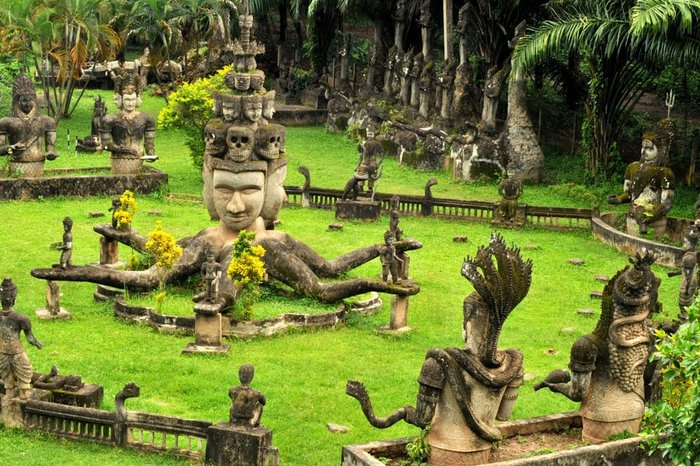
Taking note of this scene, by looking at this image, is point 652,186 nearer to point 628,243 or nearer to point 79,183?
point 628,243

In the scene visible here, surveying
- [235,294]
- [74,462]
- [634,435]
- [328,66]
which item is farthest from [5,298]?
[328,66]

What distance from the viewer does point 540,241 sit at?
1329 inches

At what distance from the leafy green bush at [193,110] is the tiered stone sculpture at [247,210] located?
10.9 metres

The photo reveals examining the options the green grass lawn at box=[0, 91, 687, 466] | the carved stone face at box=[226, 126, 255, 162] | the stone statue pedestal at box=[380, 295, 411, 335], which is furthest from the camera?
the carved stone face at box=[226, 126, 255, 162]

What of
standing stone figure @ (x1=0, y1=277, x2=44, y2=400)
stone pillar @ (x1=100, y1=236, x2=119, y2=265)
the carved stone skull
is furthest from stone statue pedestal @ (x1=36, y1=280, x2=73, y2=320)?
standing stone figure @ (x1=0, y1=277, x2=44, y2=400)

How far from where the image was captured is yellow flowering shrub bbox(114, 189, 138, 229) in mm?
27536

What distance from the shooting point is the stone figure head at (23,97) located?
36.4 metres

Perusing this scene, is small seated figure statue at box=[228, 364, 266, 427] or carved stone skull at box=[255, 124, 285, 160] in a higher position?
carved stone skull at box=[255, 124, 285, 160]

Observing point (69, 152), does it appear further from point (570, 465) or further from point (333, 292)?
point (570, 465)

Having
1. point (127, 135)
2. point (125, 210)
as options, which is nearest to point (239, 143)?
point (125, 210)

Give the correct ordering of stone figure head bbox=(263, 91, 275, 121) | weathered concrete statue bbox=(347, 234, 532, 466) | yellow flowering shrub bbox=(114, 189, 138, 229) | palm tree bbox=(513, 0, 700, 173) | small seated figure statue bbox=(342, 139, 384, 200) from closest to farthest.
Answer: weathered concrete statue bbox=(347, 234, 532, 466)
stone figure head bbox=(263, 91, 275, 121)
yellow flowering shrub bbox=(114, 189, 138, 229)
palm tree bbox=(513, 0, 700, 173)
small seated figure statue bbox=(342, 139, 384, 200)

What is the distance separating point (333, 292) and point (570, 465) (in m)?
8.89

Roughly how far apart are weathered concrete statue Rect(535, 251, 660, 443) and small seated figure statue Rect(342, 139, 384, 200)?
56.1 feet

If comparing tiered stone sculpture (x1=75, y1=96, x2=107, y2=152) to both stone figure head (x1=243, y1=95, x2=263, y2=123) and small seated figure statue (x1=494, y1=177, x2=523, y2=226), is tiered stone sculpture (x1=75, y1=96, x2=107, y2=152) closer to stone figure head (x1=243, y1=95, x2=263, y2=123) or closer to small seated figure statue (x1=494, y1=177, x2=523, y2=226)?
small seated figure statue (x1=494, y1=177, x2=523, y2=226)
